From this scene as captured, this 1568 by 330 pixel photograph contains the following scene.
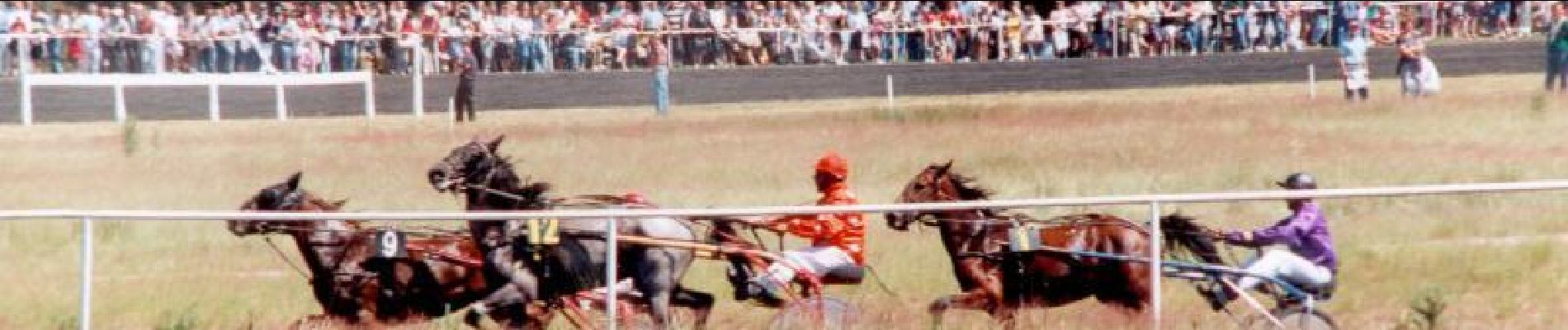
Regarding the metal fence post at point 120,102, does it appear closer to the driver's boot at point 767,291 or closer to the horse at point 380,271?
the horse at point 380,271

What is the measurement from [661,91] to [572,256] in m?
25.8

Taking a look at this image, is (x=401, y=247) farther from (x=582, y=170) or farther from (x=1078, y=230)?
(x=582, y=170)

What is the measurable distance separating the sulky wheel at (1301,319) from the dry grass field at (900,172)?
22 centimetres

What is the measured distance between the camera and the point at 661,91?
40156mm

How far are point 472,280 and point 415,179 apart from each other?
47.4 feet

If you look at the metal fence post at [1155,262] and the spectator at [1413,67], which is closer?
the metal fence post at [1155,262]

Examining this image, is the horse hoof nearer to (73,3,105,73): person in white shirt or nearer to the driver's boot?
the driver's boot

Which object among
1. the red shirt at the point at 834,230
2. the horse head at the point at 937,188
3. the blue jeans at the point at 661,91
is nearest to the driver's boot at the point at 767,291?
the red shirt at the point at 834,230

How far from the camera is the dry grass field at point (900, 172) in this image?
14.6 m

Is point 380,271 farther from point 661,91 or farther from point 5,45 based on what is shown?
point 5,45

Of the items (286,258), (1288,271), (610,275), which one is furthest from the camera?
(286,258)

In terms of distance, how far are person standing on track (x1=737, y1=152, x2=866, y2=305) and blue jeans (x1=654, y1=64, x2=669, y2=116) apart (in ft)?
82.3

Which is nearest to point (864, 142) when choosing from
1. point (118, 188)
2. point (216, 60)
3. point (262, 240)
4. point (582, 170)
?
point (582, 170)

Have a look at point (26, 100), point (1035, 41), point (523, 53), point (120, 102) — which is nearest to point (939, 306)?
point (26, 100)
